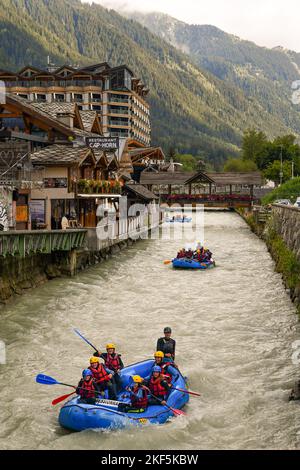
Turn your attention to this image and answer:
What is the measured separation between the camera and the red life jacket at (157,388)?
16.8m

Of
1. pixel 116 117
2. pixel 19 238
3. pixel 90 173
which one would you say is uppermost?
pixel 116 117

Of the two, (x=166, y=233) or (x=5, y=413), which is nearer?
(x=5, y=413)

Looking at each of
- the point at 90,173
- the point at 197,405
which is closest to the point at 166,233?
the point at 90,173

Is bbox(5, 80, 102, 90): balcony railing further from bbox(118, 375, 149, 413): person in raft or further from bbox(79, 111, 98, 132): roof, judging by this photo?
bbox(118, 375, 149, 413): person in raft

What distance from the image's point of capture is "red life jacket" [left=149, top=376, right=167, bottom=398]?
16828mm

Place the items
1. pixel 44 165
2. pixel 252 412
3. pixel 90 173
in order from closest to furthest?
pixel 252 412 < pixel 44 165 < pixel 90 173

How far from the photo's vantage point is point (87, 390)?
16.1m

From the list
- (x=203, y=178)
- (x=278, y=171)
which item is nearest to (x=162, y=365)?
(x=203, y=178)

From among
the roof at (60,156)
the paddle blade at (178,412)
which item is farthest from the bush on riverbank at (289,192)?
the paddle blade at (178,412)

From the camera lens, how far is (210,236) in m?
66.6

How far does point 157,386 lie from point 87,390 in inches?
79.7

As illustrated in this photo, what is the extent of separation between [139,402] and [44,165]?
28071 mm

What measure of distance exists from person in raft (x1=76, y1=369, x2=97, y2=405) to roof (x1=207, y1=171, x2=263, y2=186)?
66.5m
